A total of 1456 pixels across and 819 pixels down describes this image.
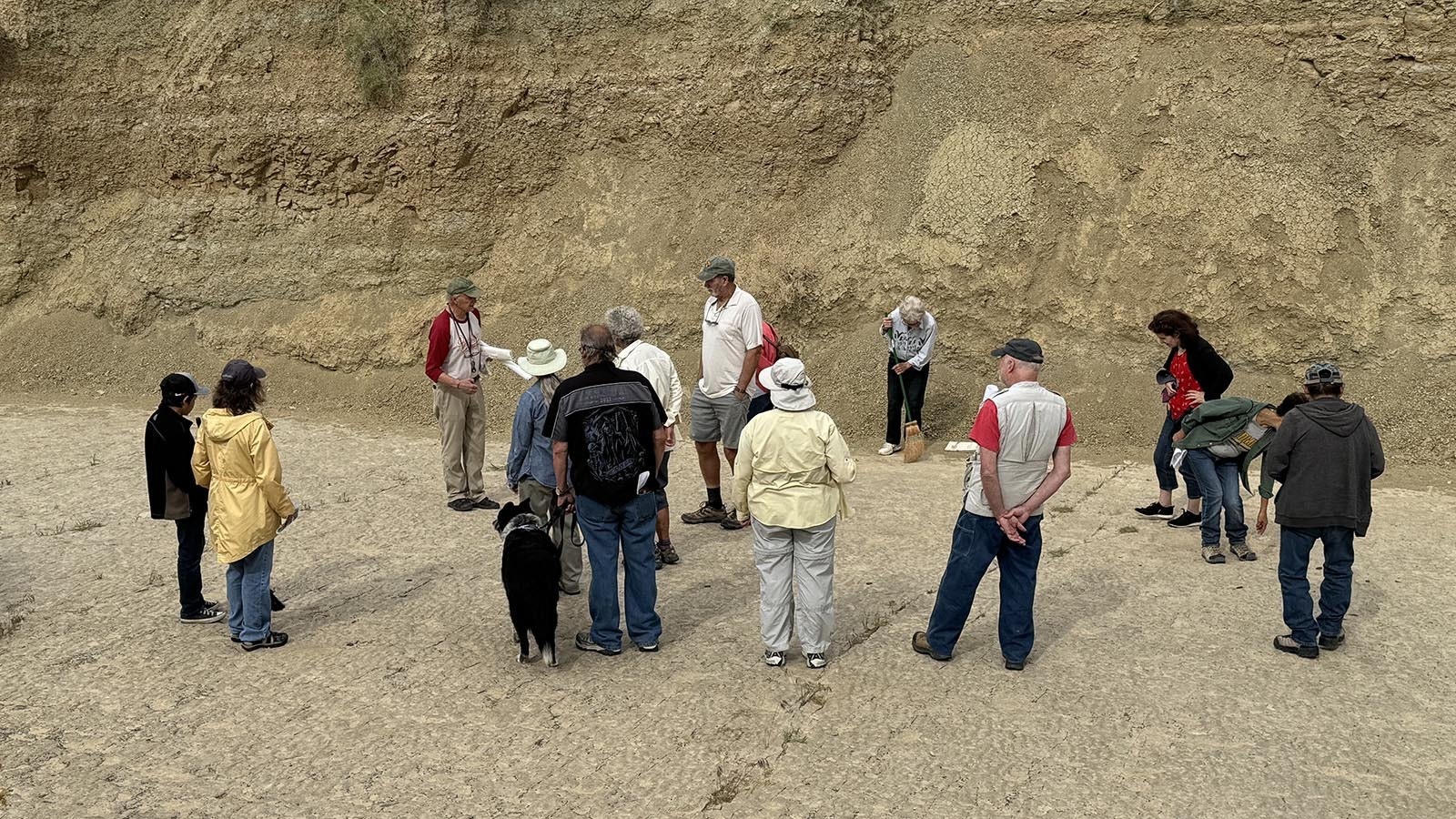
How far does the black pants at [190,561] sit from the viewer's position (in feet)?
23.6

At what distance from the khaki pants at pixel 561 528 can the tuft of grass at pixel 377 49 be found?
10.0 meters

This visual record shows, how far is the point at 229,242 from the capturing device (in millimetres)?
16516

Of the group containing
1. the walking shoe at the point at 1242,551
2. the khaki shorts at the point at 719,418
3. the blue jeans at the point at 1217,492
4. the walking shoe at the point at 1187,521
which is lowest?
the walking shoe at the point at 1242,551

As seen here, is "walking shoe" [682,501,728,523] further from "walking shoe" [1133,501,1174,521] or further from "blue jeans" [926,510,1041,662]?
"walking shoe" [1133,501,1174,521]

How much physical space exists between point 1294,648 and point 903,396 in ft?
20.2

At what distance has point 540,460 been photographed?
24.5 ft

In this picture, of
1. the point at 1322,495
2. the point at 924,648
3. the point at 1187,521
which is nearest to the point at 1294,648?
the point at 1322,495

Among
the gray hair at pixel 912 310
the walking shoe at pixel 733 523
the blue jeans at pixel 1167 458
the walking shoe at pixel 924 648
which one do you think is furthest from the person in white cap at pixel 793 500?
the gray hair at pixel 912 310

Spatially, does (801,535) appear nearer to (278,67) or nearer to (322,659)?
(322,659)

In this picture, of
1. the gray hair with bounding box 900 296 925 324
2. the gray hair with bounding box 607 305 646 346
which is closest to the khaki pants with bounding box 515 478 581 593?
the gray hair with bounding box 607 305 646 346

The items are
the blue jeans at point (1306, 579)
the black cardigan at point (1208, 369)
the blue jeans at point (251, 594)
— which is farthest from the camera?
the black cardigan at point (1208, 369)

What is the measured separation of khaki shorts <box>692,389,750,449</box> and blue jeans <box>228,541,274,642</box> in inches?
136

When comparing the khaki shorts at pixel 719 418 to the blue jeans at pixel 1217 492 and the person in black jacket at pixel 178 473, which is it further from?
the person in black jacket at pixel 178 473

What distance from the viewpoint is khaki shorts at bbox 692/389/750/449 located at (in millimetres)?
8977
